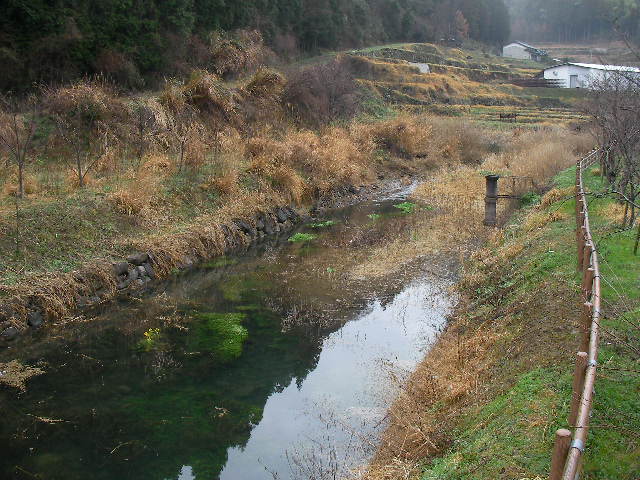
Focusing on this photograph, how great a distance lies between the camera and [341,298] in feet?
42.5

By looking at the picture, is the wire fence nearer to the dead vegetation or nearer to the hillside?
the dead vegetation

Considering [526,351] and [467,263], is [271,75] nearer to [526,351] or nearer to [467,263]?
[467,263]

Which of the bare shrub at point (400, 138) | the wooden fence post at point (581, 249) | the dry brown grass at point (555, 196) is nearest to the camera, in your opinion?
the wooden fence post at point (581, 249)

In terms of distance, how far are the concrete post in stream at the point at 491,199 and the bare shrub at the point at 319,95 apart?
40.0ft

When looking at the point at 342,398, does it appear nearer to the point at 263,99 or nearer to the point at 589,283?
the point at 589,283

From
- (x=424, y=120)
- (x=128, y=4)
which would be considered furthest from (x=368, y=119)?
(x=128, y=4)

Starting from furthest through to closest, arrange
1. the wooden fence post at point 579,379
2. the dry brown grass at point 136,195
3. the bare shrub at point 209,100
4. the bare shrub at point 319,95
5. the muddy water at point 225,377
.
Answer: the bare shrub at point 319,95, the bare shrub at point 209,100, the dry brown grass at point 136,195, the muddy water at point 225,377, the wooden fence post at point 579,379

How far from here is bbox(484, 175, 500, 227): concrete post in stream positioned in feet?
57.7

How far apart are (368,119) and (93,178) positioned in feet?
66.3

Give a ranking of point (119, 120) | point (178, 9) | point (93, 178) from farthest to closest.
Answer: point (178, 9), point (119, 120), point (93, 178)

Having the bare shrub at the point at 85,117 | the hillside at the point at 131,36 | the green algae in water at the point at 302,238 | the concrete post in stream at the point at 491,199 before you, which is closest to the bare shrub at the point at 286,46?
the hillside at the point at 131,36

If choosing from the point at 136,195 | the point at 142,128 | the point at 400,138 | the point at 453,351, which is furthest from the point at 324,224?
the point at 400,138

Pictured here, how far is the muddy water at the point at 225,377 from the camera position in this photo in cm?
753

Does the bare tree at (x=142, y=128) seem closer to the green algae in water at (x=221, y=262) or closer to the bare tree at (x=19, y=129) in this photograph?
the bare tree at (x=19, y=129)
